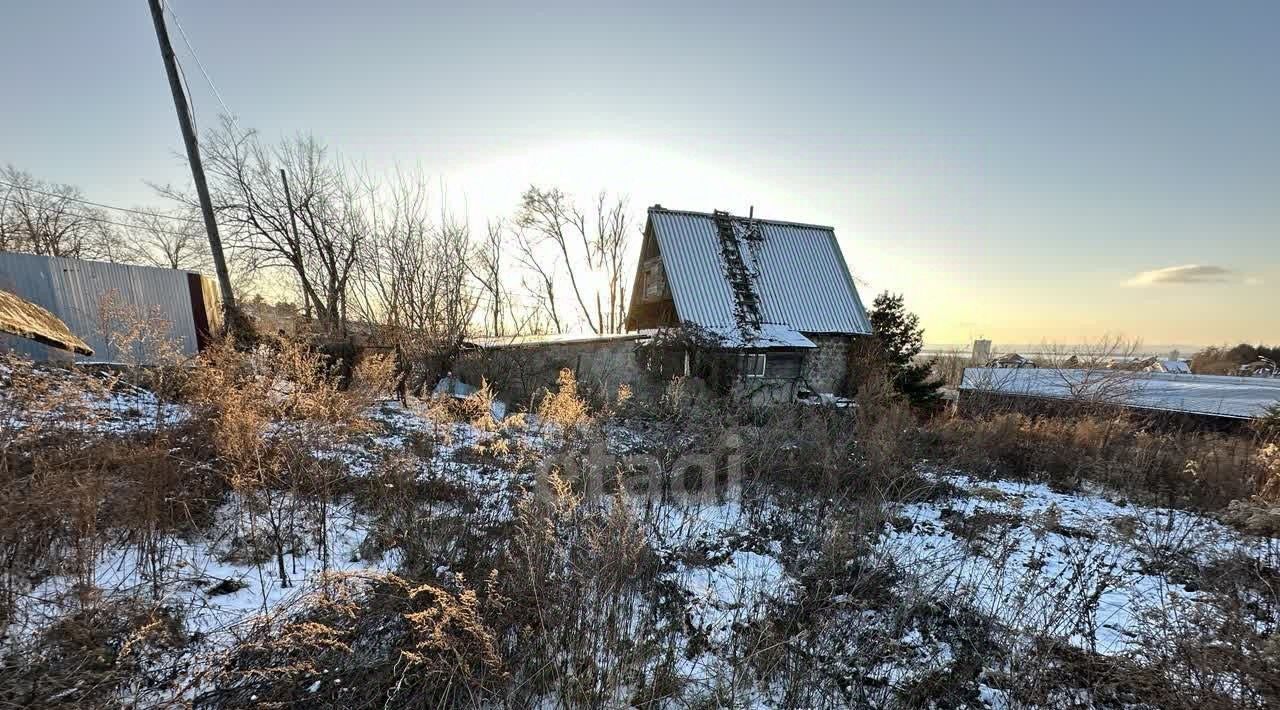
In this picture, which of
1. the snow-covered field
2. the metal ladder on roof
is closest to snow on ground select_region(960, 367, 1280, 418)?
the metal ladder on roof

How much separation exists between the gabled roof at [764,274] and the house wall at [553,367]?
2.14m

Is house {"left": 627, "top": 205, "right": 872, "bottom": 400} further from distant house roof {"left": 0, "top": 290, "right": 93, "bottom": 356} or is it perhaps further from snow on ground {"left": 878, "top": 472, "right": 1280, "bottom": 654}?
distant house roof {"left": 0, "top": 290, "right": 93, "bottom": 356}

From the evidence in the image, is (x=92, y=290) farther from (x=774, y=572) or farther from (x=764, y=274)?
(x=764, y=274)

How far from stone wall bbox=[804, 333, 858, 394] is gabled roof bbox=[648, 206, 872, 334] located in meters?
0.33

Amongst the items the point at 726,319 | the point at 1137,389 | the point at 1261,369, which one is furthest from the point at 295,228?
the point at 1261,369

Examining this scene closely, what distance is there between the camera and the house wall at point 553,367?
9.48 metres

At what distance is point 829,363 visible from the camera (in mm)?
12914

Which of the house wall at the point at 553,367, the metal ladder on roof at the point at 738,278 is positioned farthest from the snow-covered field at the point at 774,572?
the metal ladder on roof at the point at 738,278

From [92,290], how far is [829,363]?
16.3m

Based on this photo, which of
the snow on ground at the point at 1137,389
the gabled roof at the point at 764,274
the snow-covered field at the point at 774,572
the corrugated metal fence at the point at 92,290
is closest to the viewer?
the snow-covered field at the point at 774,572

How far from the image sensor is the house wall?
9484mm

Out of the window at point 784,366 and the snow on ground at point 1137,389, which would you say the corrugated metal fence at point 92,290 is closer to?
the window at point 784,366

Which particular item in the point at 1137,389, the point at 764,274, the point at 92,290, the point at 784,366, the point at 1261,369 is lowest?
the point at 1137,389

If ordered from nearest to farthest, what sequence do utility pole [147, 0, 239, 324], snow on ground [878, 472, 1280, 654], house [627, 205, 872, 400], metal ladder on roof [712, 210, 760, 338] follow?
snow on ground [878, 472, 1280, 654] < utility pole [147, 0, 239, 324] < house [627, 205, 872, 400] < metal ladder on roof [712, 210, 760, 338]
